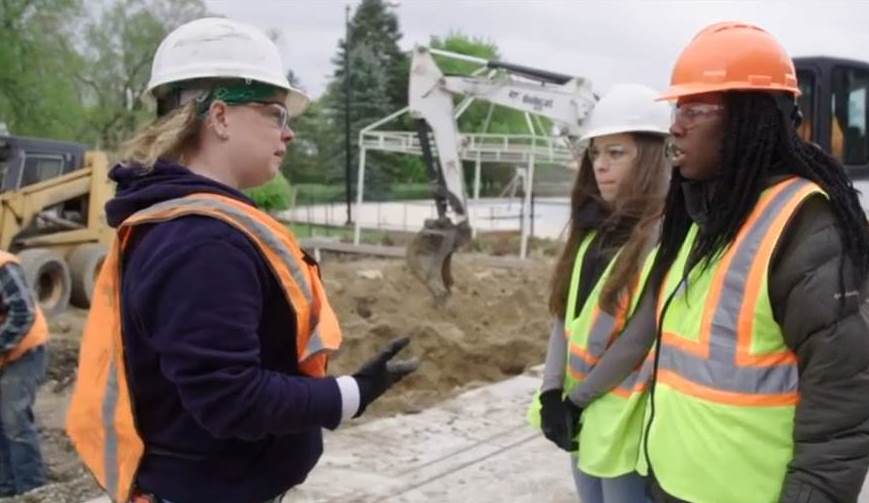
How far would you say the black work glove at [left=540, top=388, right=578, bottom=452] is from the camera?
3.21 meters

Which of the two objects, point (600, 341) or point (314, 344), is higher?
point (314, 344)

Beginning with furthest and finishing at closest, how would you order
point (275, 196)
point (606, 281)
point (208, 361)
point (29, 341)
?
point (275, 196) < point (29, 341) < point (606, 281) < point (208, 361)

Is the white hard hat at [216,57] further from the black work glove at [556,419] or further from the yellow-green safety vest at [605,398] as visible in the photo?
the black work glove at [556,419]

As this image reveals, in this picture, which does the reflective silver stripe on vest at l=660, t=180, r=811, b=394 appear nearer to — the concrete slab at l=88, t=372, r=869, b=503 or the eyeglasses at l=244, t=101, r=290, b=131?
the eyeglasses at l=244, t=101, r=290, b=131

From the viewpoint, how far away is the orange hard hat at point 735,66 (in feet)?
7.31

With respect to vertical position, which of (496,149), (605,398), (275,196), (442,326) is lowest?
(275,196)

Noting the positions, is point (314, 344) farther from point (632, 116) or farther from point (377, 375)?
point (632, 116)

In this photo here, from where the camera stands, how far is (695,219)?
235 centimetres

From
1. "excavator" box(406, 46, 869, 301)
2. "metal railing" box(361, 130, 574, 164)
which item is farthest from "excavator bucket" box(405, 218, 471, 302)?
"metal railing" box(361, 130, 574, 164)

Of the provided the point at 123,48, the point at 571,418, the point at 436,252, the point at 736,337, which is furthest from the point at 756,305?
the point at 123,48

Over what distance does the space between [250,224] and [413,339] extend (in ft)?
28.2

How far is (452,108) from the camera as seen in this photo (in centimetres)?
1483

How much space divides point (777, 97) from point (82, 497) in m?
4.37

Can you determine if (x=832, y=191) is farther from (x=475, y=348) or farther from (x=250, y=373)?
(x=475, y=348)
